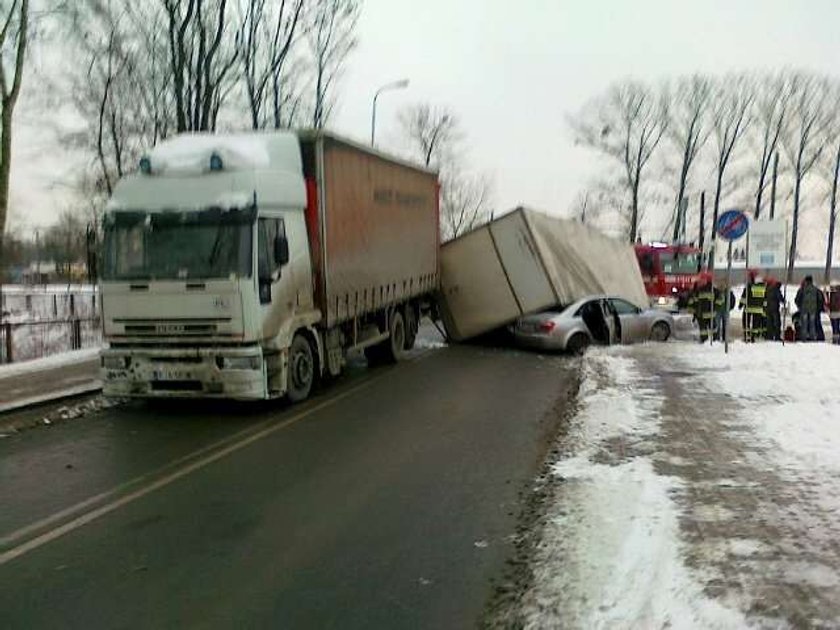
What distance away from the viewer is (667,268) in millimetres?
35062

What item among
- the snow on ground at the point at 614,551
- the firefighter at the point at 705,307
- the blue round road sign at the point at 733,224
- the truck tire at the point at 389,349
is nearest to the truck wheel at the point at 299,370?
the snow on ground at the point at 614,551

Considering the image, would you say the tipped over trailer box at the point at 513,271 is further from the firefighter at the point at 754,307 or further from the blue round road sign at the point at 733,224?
the blue round road sign at the point at 733,224

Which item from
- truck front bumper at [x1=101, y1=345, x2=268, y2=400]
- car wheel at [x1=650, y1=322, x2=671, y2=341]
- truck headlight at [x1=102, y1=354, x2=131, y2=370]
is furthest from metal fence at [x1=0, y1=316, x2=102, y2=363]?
car wheel at [x1=650, y1=322, x2=671, y2=341]

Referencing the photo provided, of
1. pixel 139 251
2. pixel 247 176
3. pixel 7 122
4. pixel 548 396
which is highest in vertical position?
pixel 7 122

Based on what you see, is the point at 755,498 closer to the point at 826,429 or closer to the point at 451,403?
the point at 826,429

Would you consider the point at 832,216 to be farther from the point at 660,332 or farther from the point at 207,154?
the point at 207,154

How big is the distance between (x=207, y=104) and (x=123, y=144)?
9.74 meters

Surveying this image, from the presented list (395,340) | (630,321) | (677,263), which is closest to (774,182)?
(677,263)

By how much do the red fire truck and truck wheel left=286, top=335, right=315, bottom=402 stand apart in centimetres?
2495

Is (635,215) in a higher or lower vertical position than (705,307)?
higher

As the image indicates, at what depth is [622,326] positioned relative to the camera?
18.4 metres

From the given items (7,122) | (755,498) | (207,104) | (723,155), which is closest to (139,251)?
(755,498)

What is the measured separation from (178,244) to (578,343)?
9834 millimetres

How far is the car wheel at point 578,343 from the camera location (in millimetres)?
17484
